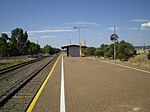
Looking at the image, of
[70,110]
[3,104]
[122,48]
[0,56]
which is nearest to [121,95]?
[70,110]

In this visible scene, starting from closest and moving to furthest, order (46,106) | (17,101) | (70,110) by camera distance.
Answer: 1. (70,110)
2. (46,106)
3. (17,101)

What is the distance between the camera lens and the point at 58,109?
287 inches

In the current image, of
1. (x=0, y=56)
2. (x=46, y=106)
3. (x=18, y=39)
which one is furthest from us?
(x=18, y=39)

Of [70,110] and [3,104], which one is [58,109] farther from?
[3,104]

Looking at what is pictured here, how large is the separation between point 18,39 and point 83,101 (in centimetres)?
10325

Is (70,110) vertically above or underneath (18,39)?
underneath

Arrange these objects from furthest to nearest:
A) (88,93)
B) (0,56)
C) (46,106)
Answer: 1. (0,56)
2. (88,93)
3. (46,106)

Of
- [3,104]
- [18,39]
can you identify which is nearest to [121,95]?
[3,104]

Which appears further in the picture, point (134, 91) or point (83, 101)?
point (134, 91)

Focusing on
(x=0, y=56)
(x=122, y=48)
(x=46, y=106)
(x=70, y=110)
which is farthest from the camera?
(x=0, y=56)

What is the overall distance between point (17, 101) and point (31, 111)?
2.13 m

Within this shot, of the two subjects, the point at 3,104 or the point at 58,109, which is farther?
the point at 3,104

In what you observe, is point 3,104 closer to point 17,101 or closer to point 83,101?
point 17,101

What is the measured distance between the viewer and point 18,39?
4254 inches
